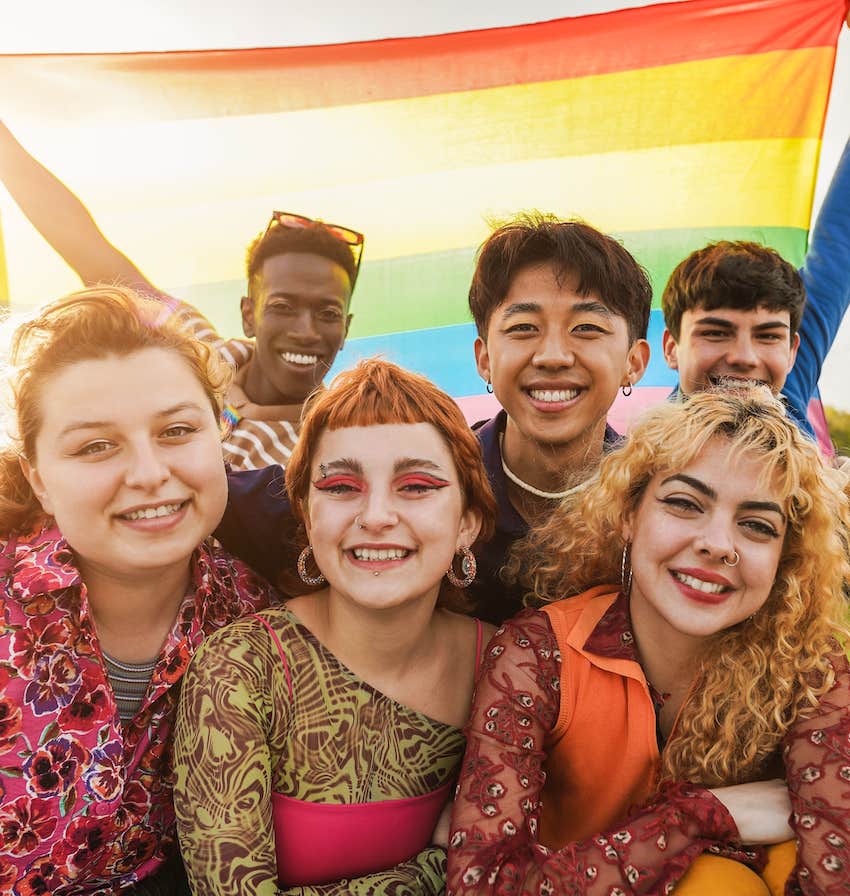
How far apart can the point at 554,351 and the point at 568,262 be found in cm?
32

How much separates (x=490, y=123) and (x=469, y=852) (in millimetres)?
3181

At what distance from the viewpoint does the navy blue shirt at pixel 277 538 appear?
2.83 metres

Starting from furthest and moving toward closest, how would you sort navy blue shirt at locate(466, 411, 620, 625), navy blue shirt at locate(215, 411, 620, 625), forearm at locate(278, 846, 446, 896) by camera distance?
navy blue shirt at locate(466, 411, 620, 625), navy blue shirt at locate(215, 411, 620, 625), forearm at locate(278, 846, 446, 896)

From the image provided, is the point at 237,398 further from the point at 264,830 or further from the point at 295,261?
the point at 264,830

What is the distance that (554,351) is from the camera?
295 cm

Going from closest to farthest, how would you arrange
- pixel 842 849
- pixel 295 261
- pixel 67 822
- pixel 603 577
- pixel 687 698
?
pixel 842 849 < pixel 67 822 < pixel 687 698 < pixel 603 577 < pixel 295 261

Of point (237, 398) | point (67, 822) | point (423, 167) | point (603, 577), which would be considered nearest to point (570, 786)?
point (603, 577)

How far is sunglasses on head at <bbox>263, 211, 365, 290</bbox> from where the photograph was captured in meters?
3.85

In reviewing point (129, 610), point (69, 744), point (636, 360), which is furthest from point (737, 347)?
point (69, 744)

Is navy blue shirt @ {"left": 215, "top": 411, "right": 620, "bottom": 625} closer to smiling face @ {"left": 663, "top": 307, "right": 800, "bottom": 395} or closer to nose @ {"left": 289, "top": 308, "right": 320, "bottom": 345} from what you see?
nose @ {"left": 289, "top": 308, "right": 320, "bottom": 345}

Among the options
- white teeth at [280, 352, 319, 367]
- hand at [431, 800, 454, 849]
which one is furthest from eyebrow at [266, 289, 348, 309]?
hand at [431, 800, 454, 849]

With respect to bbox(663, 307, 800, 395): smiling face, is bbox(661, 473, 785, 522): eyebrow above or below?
below

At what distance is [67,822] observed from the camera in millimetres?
2146

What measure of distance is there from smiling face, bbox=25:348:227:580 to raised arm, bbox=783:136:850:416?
2948mm
